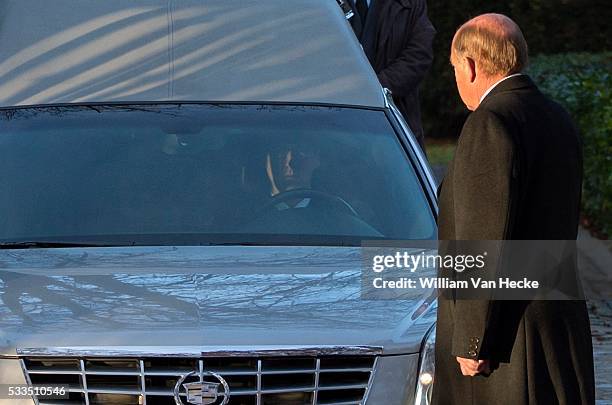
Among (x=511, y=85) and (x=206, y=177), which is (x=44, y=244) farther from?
(x=511, y=85)

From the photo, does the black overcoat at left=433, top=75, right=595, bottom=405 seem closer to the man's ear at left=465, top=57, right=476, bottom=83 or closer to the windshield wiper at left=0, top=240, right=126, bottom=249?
the man's ear at left=465, top=57, right=476, bottom=83

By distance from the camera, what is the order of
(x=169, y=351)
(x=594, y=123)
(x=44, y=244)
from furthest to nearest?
(x=594, y=123) < (x=44, y=244) < (x=169, y=351)

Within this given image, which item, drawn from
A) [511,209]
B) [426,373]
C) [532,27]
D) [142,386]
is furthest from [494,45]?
[532,27]

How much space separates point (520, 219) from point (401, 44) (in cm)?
473

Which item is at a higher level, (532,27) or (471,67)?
(471,67)

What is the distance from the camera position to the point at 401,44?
318 inches

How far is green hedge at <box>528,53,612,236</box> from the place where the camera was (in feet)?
35.6

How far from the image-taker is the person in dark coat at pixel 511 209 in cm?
341

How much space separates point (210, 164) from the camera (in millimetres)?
5074

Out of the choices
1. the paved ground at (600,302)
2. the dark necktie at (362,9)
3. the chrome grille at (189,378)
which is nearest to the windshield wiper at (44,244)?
the chrome grille at (189,378)

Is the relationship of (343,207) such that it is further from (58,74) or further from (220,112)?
(58,74)

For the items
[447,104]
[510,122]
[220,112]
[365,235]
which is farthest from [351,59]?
[447,104]

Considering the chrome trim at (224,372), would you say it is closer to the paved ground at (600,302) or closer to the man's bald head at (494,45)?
the man's bald head at (494,45)

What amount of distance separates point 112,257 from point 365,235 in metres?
0.91
